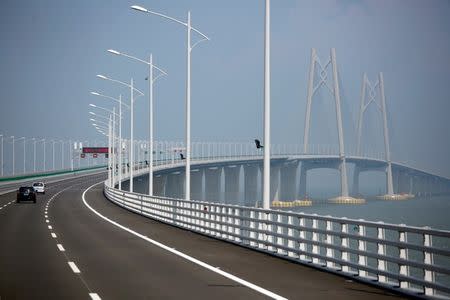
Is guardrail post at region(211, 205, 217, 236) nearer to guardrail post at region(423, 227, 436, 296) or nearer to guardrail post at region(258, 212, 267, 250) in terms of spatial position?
guardrail post at region(258, 212, 267, 250)

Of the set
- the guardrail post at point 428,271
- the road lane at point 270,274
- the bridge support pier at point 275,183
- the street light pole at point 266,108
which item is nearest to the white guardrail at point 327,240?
the guardrail post at point 428,271

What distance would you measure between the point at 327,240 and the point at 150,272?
3760 millimetres

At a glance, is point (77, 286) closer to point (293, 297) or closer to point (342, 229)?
point (293, 297)

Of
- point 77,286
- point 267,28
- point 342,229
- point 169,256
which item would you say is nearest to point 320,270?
point 342,229

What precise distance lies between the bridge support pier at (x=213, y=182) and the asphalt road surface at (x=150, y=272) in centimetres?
12075

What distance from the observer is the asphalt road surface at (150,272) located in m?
13.4

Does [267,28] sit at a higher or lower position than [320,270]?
higher

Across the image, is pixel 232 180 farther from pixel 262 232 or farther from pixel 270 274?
pixel 270 274

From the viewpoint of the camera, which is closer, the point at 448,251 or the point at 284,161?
the point at 448,251

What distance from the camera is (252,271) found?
17.0 meters

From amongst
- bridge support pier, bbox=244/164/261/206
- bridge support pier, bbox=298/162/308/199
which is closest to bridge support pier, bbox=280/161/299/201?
bridge support pier, bbox=298/162/308/199

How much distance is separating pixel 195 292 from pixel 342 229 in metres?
4.45

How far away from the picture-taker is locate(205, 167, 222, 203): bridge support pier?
14825cm

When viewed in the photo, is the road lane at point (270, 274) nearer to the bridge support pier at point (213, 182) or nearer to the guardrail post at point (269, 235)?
the guardrail post at point (269, 235)
